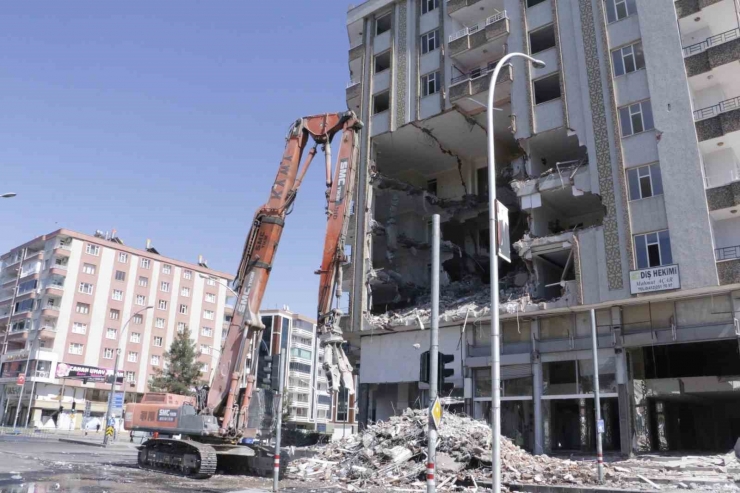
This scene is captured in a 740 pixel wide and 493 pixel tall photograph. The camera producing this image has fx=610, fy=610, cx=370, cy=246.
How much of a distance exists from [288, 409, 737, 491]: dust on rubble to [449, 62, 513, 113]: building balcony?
18.1 meters

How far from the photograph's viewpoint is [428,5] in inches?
1563

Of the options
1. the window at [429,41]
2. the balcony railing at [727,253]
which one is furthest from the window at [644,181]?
the window at [429,41]

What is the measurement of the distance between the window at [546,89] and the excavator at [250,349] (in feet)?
44.8

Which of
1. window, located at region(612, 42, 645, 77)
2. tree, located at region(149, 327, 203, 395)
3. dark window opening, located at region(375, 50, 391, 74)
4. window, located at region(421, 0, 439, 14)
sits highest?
window, located at region(421, 0, 439, 14)

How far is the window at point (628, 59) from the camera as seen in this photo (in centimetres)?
2884

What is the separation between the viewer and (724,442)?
36.4 metres

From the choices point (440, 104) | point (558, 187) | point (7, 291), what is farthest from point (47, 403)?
point (558, 187)

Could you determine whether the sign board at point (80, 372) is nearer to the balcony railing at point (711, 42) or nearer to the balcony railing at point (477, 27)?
the balcony railing at point (477, 27)

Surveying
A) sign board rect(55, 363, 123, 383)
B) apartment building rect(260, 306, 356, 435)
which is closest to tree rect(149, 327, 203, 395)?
sign board rect(55, 363, 123, 383)

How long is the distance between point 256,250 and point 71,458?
42.5 feet

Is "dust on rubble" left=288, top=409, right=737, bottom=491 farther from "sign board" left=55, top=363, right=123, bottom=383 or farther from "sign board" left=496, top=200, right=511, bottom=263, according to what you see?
"sign board" left=55, top=363, right=123, bottom=383

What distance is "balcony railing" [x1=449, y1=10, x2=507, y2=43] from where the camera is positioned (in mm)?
34906

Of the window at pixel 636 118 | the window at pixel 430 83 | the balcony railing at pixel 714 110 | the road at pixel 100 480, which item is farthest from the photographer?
the window at pixel 430 83

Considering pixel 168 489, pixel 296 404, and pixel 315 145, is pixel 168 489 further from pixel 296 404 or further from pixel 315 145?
pixel 296 404
